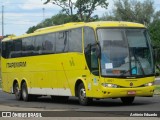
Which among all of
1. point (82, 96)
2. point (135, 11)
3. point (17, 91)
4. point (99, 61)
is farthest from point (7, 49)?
point (135, 11)

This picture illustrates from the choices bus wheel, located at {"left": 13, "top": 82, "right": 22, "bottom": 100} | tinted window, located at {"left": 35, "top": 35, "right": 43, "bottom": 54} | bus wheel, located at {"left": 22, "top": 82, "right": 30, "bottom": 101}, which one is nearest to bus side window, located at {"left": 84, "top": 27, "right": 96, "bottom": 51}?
tinted window, located at {"left": 35, "top": 35, "right": 43, "bottom": 54}

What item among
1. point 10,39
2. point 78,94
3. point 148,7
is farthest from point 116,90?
point 148,7

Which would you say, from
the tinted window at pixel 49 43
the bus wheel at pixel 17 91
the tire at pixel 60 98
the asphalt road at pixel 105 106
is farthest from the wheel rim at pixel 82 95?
the bus wheel at pixel 17 91

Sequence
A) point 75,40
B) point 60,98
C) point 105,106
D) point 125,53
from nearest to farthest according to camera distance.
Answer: point 125,53, point 105,106, point 75,40, point 60,98

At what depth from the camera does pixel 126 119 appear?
51.5 ft

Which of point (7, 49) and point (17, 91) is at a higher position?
point (7, 49)

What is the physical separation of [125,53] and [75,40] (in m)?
2.53

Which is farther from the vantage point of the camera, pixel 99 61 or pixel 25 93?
pixel 25 93

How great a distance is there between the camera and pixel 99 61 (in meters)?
21.7

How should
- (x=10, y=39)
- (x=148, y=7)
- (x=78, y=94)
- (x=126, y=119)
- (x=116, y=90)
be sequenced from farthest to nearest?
(x=148, y=7)
(x=10, y=39)
(x=78, y=94)
(x=116, y=90)
(x=126, y=119)

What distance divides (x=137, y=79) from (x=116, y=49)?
55.4 inches

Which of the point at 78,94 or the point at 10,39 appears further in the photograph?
the point at 10,39

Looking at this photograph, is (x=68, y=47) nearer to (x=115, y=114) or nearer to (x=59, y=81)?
(x=59, y=81)

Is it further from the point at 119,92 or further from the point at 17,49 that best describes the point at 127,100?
the point at 17,49
